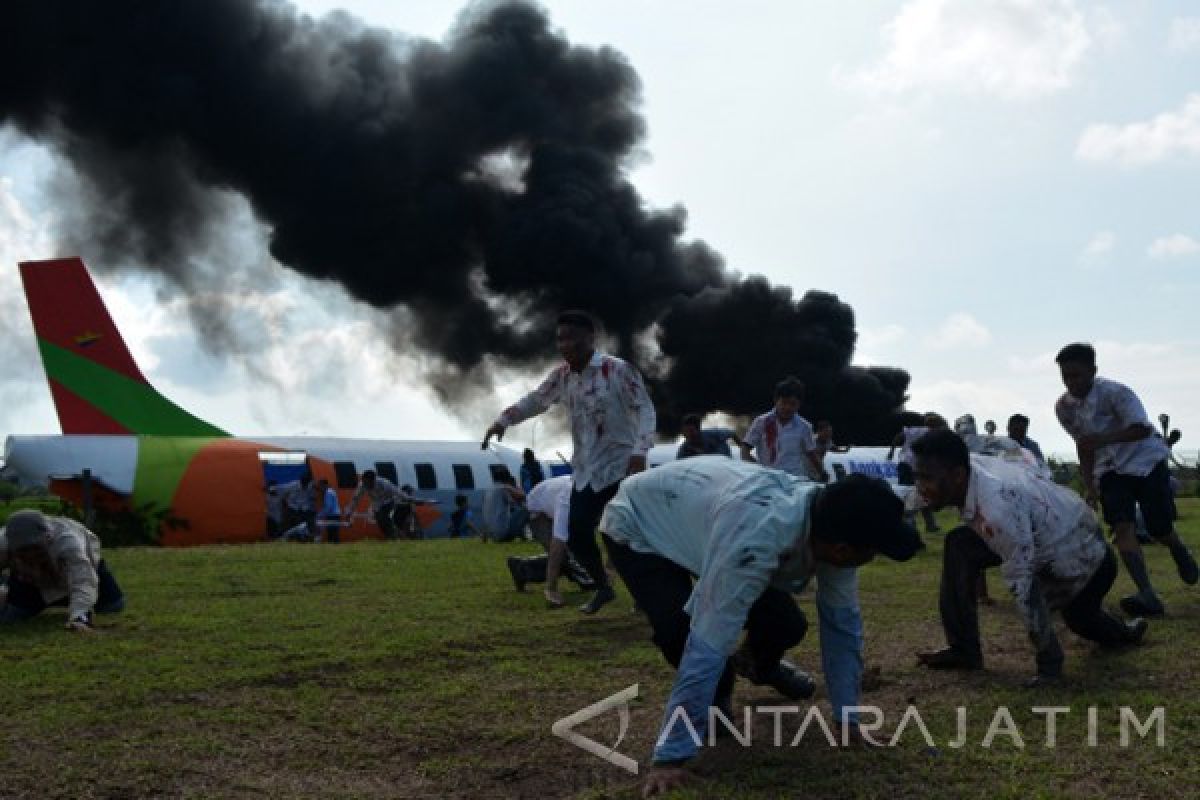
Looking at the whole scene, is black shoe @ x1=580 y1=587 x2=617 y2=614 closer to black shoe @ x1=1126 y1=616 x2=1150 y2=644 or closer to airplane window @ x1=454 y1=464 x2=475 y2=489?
black shoe @ x1=1126 y1=616 x2=1150 y2=644

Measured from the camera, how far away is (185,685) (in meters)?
5.26

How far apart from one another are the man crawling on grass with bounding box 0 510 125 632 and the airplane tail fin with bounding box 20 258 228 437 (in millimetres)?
15644

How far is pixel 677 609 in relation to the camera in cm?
399

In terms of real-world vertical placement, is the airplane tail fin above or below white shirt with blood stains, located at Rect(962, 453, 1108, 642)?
above

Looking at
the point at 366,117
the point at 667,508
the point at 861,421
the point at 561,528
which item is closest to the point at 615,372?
the point at 561,528

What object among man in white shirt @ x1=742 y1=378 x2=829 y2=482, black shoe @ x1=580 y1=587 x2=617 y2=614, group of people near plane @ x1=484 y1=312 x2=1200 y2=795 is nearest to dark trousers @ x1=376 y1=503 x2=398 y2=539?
man in white shirt @ x1=742 y1=378 x2=829 y2=482

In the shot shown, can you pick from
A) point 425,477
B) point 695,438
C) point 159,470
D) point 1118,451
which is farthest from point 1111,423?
point 425,477

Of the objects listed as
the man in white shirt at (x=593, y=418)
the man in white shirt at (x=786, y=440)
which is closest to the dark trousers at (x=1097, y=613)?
the man in white shirt at (x=593, y=418)

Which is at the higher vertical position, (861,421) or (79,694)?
(861,421)

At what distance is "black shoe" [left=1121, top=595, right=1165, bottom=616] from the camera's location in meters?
6.79

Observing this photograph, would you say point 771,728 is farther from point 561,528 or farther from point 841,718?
point 561,528

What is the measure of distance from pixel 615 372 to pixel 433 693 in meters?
2.96

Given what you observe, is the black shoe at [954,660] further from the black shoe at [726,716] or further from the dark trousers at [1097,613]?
the black shoe at [726,716]

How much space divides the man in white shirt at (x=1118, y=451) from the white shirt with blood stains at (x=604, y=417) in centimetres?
256
